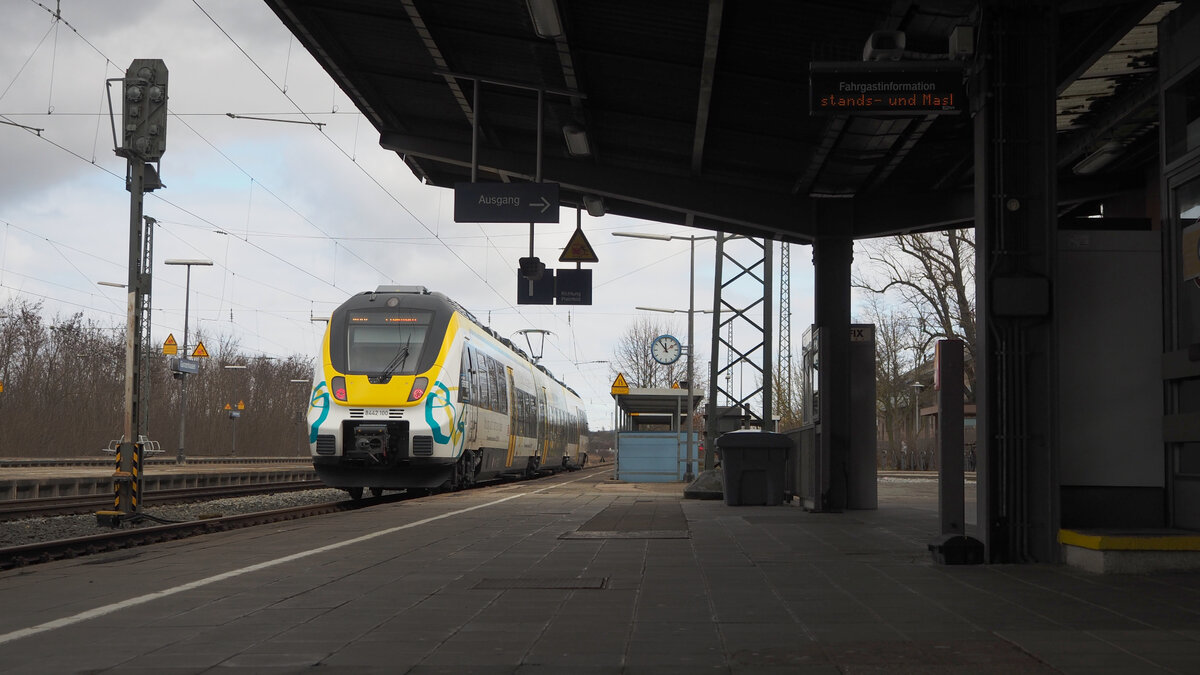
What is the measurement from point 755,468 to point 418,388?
20.2ft

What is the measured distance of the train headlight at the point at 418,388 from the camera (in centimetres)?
2077

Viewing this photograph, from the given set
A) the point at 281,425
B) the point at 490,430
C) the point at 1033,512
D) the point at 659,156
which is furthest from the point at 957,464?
the point at 281,425

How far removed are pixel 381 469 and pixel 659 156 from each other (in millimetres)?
7548

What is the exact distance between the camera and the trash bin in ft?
60.7

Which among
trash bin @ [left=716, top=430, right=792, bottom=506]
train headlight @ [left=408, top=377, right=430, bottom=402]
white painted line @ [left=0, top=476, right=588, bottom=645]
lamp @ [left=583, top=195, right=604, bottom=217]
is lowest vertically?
white painted line @ [left=0, top=476, right=588, bottom=645]

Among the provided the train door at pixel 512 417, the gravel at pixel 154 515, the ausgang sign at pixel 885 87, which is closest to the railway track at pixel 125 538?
the gravel at pixel 154 515

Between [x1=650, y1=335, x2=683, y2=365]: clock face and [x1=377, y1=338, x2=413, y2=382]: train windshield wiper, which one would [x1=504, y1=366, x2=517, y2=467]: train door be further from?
[x1=377, y1=338, x2=413, y2=382]: train windshield wiper

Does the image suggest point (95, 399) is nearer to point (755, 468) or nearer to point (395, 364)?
point (395, 364)

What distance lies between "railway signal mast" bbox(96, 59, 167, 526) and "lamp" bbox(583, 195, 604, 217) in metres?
7.01

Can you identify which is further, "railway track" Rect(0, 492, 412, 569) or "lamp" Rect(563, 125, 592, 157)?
"lamp" Rect(563, 125, 592, 157)

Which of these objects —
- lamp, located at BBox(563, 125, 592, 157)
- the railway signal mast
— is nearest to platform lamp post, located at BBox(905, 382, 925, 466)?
lamp, located at BBox(563, 125, 592, 157)

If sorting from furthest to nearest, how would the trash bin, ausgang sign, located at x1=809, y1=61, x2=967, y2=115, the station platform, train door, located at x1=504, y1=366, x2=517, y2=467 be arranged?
train door, located at x1=504, y1=366, x2=517, y2=467, the trash bin, ausgang sign, located at x1=809, y1=61, x2=967, y2=115, the station platform

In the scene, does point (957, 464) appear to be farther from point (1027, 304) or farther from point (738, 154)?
point (738, 154)

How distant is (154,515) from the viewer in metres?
16.7
